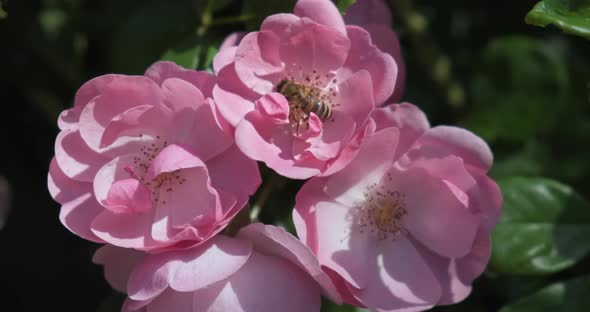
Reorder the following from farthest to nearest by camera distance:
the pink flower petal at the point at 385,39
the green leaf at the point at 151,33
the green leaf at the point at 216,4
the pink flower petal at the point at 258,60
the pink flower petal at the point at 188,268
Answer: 1. the green leaf at the point at 151,33
2. the green leaf at the point at 216,4
3. the pink flower petal at the point at 385,39
4. the pink flower petal at the point at 258,60
5. the pink flower petal at the point at 188,268

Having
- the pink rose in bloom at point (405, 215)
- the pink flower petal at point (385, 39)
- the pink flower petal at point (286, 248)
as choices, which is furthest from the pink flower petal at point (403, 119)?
the pink flower petal at point (286, 248)

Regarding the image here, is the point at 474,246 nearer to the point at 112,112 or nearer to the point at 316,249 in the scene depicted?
the point at 316,249

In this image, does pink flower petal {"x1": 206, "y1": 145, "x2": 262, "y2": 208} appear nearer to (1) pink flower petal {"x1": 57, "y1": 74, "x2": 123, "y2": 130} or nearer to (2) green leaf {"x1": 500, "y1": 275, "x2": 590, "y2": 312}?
(1) pink flower petal {"x1": 57, "y1": 74, "x2": 123, "y2": 130}

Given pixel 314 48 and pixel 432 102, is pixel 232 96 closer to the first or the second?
pixel 314 48

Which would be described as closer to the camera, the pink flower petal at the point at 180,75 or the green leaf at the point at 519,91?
the pink flower petal at the point at 180,75

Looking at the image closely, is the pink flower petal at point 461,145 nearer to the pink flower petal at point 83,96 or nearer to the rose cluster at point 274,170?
the rose cluster at point 274,170

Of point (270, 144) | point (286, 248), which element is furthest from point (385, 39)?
point (286, 248)

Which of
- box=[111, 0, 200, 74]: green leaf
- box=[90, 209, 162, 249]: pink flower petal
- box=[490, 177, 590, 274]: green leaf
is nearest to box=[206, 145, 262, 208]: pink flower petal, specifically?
box=[90, 209, 162, 249]: pink flower petal
